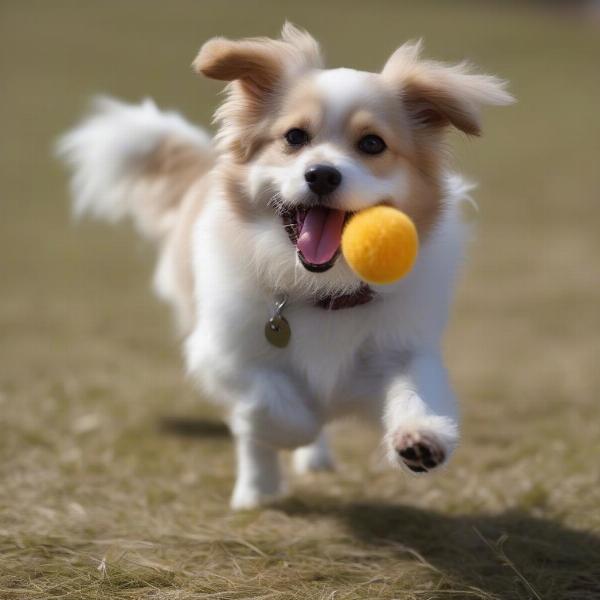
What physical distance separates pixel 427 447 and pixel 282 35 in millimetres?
1770

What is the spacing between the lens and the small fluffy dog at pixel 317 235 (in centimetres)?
316

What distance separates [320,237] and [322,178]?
0.74ft

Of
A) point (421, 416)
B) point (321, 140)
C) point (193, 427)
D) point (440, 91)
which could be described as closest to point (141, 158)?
point (193, 427)

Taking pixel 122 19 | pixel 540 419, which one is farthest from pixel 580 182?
pixel 122 19

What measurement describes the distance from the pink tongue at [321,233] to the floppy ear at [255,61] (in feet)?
2.04

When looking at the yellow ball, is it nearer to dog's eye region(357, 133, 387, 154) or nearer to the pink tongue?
the pink tongue

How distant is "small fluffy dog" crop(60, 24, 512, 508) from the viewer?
3158mm

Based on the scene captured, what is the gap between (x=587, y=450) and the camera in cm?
436

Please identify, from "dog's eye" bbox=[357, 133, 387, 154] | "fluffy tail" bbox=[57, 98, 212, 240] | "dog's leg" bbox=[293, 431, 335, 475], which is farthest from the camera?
"fluffy tail" bbox=[57, 98, 212, 240]

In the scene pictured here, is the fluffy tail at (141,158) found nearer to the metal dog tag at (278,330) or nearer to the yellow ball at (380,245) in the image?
the metal dog tag at (278,330)

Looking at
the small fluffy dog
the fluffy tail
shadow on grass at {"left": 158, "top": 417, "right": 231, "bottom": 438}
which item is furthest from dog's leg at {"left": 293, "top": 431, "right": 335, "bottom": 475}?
the fluffy tail

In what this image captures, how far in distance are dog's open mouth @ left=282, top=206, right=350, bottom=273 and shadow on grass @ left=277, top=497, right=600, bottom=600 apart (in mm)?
1063

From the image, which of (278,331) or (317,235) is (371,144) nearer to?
(317,235)

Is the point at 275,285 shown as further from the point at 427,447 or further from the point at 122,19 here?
the point at 122,19
